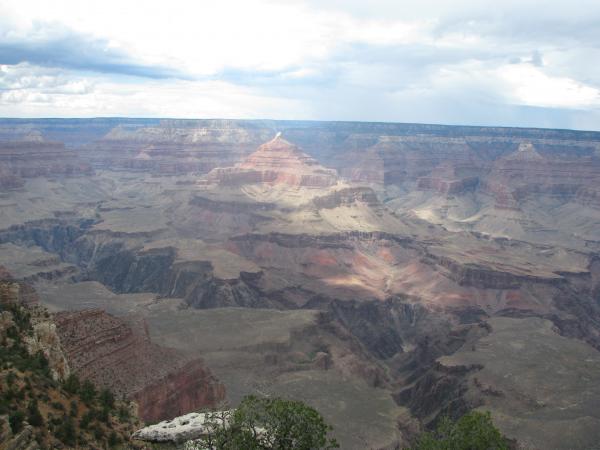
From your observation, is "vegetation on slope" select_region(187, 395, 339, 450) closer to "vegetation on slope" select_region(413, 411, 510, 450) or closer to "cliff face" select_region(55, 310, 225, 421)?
"vegetation on slope" select_region(413, 411, 510, 450)

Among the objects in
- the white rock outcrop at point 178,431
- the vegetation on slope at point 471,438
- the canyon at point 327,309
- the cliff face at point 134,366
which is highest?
the white rock outcrop at point 178,431

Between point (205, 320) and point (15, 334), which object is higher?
point (15, 334)

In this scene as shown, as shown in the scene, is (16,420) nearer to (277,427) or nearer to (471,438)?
(277,427)

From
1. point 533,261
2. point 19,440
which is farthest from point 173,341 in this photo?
point 533,261

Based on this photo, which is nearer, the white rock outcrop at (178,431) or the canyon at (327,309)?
the white rock outcrop at (178,431)

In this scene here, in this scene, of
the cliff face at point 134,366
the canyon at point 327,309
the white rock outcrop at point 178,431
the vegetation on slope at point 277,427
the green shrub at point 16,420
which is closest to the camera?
the green shrub at point 16,420

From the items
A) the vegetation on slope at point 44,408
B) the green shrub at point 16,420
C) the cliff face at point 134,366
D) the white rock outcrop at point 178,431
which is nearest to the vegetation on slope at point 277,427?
the white rock outcrop at point 178,431

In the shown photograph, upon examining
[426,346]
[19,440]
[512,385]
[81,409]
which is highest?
[19,440]

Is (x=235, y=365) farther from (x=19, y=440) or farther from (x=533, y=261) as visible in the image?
(x=533, y=261)

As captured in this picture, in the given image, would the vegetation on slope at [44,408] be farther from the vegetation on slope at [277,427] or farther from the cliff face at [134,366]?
the cliff face at [134,366]
